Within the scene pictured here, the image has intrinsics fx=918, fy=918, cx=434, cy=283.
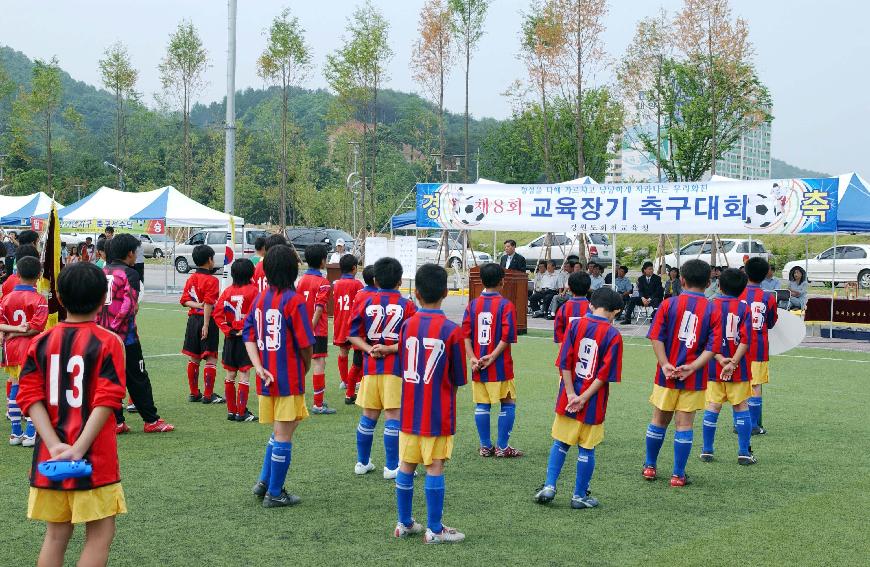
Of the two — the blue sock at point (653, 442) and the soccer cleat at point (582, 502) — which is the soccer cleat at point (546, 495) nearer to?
the soccer cleat at point (582, 502)

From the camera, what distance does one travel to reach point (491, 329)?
726 cm

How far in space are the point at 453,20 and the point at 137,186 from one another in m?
45.5

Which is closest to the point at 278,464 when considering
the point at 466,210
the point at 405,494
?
the point at 405,494

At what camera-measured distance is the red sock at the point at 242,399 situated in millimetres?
8875

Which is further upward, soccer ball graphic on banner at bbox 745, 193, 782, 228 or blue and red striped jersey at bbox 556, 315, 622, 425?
soccer ball graphic on banner at bbox 745, 193, 782, 228

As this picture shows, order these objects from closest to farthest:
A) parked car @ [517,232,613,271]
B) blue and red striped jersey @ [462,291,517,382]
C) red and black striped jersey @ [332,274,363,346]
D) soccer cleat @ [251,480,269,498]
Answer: soccer cleat @ [251,480,269,498] < blue and red striped jersey @ [462,291,517,382] < red and black striped jersey @ [332,274,363,346] < parked car @ [517,232,613,271]

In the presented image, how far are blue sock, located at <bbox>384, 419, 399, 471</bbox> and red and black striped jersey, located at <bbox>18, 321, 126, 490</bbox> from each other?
3046 mm

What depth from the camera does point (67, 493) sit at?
3770mm

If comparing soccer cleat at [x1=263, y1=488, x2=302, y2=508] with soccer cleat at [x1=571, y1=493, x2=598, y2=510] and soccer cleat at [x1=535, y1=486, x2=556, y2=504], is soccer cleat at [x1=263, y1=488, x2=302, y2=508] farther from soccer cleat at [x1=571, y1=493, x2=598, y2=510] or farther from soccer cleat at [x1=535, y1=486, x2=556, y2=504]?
soccer cleat at [x1=571, y1=493, x2=598, y2=510]

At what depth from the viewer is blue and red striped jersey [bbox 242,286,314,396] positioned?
5.95 metres

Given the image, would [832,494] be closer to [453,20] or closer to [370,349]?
[370,349]

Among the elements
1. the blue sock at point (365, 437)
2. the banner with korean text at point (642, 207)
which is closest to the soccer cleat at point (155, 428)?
the blue sock at point (365, 437)

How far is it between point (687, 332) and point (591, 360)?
3.72ft

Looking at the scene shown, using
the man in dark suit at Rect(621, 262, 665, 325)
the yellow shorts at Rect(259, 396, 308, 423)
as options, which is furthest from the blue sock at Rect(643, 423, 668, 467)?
the man in dark suit at Rect(621, 262, 665, 325)
